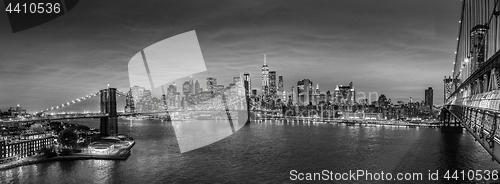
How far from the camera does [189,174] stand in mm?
8344

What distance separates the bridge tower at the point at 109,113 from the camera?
18.0 meters

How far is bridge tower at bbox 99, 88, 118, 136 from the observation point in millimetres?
17984

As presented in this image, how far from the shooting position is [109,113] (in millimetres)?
18656

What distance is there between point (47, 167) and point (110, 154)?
2022 millimetres

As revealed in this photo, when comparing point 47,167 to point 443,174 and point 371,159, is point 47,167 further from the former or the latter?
point 443,174
